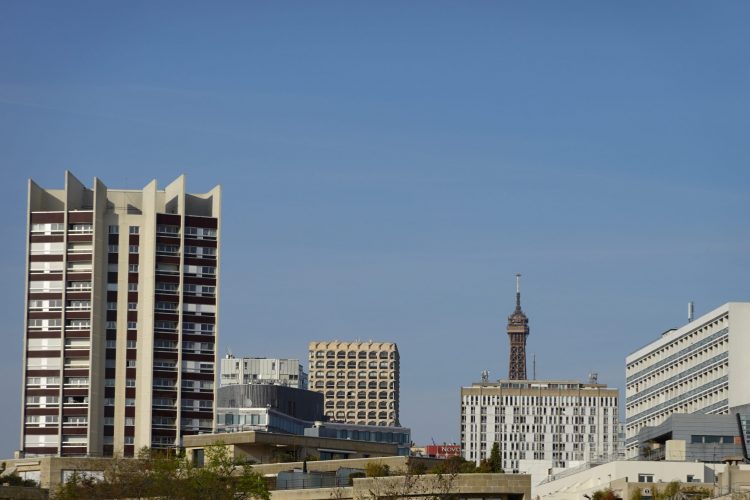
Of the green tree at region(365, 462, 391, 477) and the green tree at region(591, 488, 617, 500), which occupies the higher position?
the green tree at region(365, 462, 391, 477)

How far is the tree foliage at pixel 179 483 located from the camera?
92500mm

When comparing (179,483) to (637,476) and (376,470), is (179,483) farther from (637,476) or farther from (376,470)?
(637,476)

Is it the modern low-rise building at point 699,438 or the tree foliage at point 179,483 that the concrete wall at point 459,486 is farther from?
the modern low-rise building at point 699,438

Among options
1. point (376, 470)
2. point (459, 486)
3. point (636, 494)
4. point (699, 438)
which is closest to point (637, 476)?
point (636, 494)

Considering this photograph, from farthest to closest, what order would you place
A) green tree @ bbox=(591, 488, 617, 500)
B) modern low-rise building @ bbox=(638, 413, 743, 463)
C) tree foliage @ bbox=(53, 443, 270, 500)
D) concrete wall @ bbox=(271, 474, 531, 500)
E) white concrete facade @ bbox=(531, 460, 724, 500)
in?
1. modern low-rise building @ bbox=(638, 413, 743, 463)
2. white concrete facade @ bbox=(531, 460, 724, 500)
3. green tree @ bbox=(591, 488, 617, 500)
4. tree foliage @ bbox=(53, 443, 270, 500)
5. concrete wall @ bbox=(271, 474, 531, 500)

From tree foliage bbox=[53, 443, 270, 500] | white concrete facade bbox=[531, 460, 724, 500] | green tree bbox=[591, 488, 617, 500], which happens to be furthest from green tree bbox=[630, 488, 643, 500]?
tree foliage bbox=[53, 443, 270, 500]

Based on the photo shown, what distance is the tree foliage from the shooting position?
303 ft

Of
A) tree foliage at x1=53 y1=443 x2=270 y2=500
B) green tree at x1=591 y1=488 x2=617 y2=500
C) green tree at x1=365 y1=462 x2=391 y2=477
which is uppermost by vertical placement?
green tree at x1=365 y1=462 x2=391 y2=477

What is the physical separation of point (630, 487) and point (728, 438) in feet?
141

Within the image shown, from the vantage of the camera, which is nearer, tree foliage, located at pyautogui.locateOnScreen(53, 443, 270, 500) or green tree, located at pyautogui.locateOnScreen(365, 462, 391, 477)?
tree foliage, located at pyautogui.locateOnScreen(53, 443, 270, 500)

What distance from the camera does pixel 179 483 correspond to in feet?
307

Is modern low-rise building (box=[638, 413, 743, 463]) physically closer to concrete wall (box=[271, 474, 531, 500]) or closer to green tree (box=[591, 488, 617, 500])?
green tree (box=[591, 488, 617, 500])

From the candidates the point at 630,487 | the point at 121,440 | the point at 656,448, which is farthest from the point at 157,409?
the point at 630,487

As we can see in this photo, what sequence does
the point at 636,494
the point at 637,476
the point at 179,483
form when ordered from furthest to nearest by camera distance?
1. the point at 637,476
2. the point at 636,494
3. the point at 179,483
